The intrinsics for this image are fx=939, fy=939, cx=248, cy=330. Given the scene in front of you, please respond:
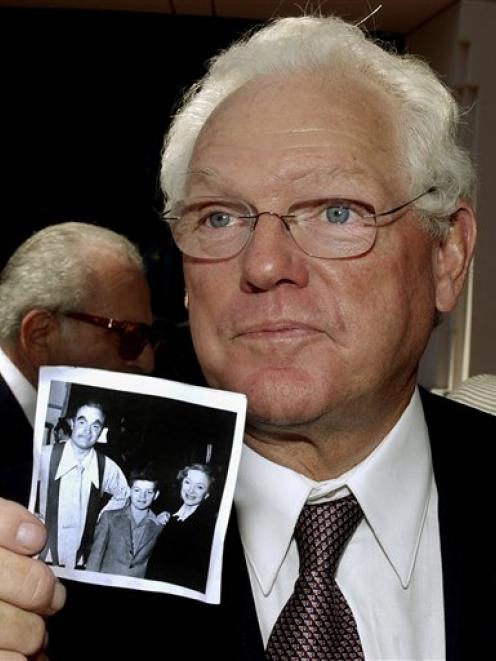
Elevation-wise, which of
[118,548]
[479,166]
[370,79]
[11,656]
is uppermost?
[479,166]

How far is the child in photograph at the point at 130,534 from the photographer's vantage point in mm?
1156

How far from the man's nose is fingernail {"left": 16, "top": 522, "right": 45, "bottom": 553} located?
1.62 feet

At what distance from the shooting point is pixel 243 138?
147 cm

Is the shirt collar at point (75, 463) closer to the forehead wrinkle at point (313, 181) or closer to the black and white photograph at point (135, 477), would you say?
the black and white photograph at point (135, 477)

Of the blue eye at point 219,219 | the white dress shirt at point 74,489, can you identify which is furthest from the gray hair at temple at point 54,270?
the white dress shirt at point 74,489

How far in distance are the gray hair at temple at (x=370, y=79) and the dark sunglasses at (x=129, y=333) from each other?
4.82 feet

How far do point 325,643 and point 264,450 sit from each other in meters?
0.32

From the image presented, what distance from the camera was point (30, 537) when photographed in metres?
1.06

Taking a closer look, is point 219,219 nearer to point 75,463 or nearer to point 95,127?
Result: point 75,463

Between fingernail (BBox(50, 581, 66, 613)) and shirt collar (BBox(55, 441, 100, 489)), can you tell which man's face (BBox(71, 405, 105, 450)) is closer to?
shirt collar (BBox(55, 441, 100, 489))

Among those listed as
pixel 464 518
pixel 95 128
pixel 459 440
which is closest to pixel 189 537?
pixel 464 518

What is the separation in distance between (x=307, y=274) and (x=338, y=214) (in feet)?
0.39

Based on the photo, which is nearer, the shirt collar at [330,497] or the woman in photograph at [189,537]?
the woman in photograph at [189,537]

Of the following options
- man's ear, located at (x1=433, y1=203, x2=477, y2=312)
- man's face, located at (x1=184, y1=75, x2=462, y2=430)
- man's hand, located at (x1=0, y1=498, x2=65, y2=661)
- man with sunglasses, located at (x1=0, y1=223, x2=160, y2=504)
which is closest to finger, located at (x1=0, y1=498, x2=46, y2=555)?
man's hand, located at (x1=0, y1=498, x2=65, y2=661)
